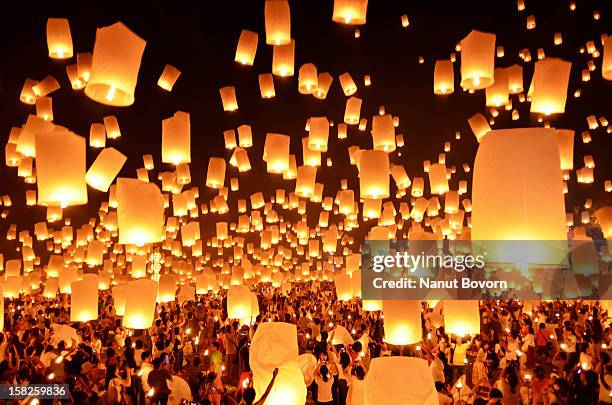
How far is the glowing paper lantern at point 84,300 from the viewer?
8.33 metres

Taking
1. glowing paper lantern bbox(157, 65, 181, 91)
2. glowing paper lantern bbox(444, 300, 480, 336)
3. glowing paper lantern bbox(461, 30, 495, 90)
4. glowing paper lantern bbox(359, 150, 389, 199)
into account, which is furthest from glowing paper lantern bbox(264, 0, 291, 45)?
glowing paper lantern bbox(444, 300, 480, 336)

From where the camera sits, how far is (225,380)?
347 inches

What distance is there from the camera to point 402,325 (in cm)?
612

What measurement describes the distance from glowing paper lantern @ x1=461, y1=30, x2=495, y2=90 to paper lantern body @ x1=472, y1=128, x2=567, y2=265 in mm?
2633

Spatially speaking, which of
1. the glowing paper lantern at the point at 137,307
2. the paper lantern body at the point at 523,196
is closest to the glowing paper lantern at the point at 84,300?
the glowing paper lantern at the point at 137,307

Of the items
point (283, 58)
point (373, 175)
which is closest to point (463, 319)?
point (373, 175)

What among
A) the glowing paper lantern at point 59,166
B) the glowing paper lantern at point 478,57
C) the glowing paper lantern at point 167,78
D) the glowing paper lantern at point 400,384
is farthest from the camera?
the glowing paper lantern at point 167,78

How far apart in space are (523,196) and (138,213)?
3705 millimetres

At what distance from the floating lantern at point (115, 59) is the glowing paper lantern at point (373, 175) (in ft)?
11.1

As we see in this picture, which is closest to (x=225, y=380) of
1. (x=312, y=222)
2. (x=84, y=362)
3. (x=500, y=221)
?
(x=84, y=362)

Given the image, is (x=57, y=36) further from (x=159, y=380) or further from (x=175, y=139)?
(x=159, y=380)

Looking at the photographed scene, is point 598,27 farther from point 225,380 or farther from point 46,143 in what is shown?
point 46,143

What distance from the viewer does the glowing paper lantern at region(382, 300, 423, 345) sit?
6121mm

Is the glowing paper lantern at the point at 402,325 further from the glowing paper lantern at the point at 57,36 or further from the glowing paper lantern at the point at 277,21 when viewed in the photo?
the glowing paper lantern at the point at 57,36
